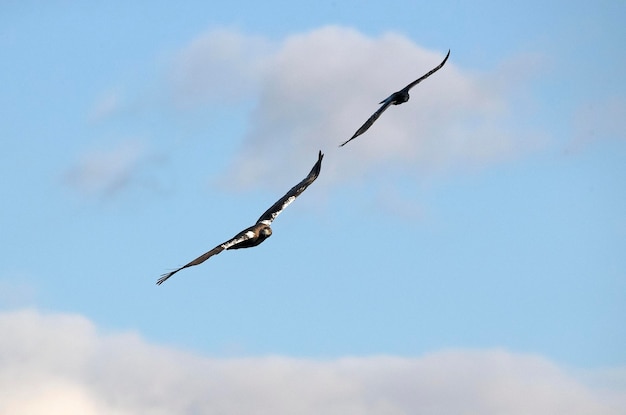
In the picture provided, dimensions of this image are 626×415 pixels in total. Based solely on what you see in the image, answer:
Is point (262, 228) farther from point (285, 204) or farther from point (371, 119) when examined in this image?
point (371, 119)

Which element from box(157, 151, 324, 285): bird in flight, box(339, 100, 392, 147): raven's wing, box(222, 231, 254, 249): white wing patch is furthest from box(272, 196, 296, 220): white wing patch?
box(339, 100, 392, 147): raven's wing

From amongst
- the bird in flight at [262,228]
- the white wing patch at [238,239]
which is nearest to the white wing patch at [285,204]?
the bird in flight at [262,228]

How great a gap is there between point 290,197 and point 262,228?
14.0ft

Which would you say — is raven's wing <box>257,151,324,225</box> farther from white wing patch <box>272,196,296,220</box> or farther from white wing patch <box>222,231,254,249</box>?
white wing patch <box>222,231,254,249</box>

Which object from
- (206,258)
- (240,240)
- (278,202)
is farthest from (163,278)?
(278,202)

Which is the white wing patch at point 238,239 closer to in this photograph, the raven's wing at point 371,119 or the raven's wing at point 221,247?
the raven's wing at point 221,247

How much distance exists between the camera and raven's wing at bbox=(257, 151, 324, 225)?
215ft

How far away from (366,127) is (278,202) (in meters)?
9.61

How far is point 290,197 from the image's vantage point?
6725cm

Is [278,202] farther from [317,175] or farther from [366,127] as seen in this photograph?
[366,127]

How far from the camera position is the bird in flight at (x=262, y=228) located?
58.4m

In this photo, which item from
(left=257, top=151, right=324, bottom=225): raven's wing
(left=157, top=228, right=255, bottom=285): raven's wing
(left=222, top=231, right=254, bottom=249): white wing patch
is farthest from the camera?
(left=257, top=151, right=324, bottom=225): raven's wing

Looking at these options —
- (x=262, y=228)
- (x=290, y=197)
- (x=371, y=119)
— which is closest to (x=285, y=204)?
(x=290, y=197)

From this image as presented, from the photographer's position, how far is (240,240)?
61625 millimetres
